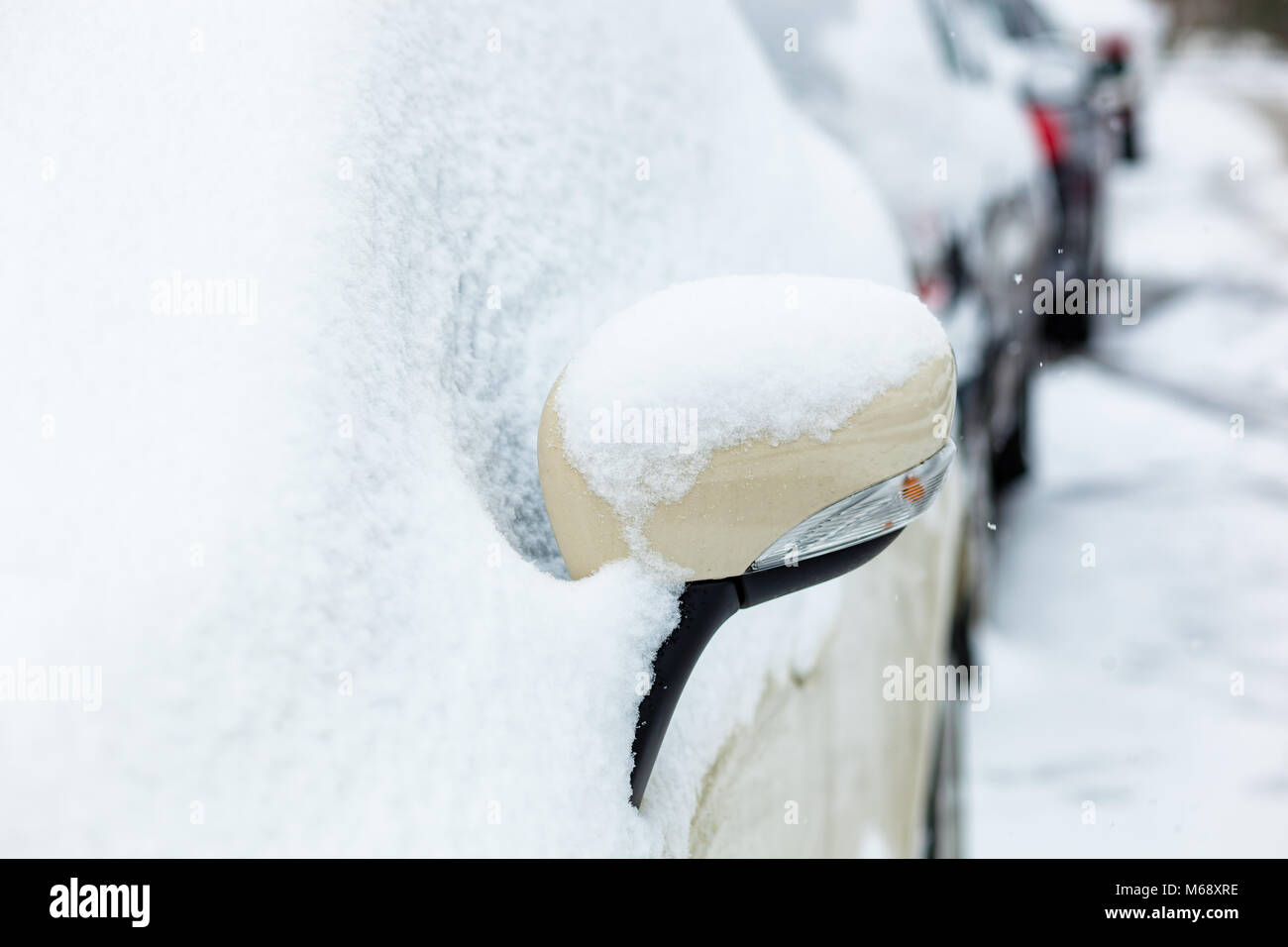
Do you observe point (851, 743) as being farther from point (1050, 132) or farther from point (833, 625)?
point (1050, 132)

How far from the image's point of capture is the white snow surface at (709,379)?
0.83m

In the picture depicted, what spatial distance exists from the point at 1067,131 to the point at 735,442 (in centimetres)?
441

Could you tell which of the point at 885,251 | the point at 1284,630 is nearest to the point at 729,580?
the point at 885,251

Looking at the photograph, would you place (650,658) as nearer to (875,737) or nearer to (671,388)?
(671,388)

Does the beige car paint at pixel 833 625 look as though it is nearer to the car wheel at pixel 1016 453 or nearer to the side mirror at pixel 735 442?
the side mirror at pixel 735 442

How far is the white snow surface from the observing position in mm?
826

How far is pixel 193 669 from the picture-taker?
0.70 m

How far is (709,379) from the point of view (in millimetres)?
833

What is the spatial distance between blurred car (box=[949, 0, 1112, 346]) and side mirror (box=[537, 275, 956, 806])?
3331mm

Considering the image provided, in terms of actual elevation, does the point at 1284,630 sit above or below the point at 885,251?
below

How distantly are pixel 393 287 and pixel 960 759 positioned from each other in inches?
77.5

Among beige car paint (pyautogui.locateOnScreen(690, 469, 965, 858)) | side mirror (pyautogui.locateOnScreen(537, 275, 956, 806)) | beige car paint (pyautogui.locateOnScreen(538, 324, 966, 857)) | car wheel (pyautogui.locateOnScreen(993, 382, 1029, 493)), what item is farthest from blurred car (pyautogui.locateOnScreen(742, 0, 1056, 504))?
side mirror (pyautogui.locateOnScreen(537, 275, 956, 806))

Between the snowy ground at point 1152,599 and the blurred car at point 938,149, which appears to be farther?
the blurred car at point 938,149

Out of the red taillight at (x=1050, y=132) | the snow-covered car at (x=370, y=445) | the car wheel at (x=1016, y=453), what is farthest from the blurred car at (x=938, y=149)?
the snow-covered car at (x=370, y=445)
